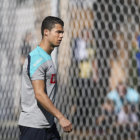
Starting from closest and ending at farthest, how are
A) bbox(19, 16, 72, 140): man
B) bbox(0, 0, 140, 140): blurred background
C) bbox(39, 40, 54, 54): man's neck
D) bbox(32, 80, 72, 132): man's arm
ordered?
bbox(32, 80, 72, 132): man's arm
bbox(19, 16, 72, 140): man
bbox(39, 40, 54, 54): man's neck
bbox(0, 0, 140, 140): blurred background

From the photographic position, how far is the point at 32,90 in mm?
3408

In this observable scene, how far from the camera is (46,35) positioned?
3.54 meters

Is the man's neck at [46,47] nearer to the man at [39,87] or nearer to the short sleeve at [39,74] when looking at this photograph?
the man at [39,87]

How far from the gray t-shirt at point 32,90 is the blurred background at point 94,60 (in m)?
2.73

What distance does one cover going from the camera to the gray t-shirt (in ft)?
11.0

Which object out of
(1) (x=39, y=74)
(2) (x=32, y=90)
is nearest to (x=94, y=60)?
(2) (x=32, y=90)

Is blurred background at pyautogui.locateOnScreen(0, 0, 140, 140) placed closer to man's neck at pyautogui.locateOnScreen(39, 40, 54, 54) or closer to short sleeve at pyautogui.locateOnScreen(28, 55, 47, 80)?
man's neck at pyautogui.locateOnScreen(39, 40, 54, 54)

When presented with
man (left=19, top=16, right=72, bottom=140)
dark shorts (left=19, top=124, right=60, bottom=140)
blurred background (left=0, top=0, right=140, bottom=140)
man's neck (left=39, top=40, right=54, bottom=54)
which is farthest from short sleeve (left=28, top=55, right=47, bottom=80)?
blurred background (left=0, top=0, right=140, bottom=140)

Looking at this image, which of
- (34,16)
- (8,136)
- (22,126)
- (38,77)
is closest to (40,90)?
(38,77)

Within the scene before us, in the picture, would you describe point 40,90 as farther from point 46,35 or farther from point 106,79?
point 106,79

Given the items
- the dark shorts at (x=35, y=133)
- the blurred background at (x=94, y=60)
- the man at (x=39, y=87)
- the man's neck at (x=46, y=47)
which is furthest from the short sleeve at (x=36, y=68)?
the blurred background at (x=94, y=60)

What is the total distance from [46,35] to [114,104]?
3180 mm

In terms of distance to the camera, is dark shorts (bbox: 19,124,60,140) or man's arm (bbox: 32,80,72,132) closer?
man's arm (bbox: 32,80,72,132)

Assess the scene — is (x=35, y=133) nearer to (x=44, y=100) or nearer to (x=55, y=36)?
(x=44, y=100)
